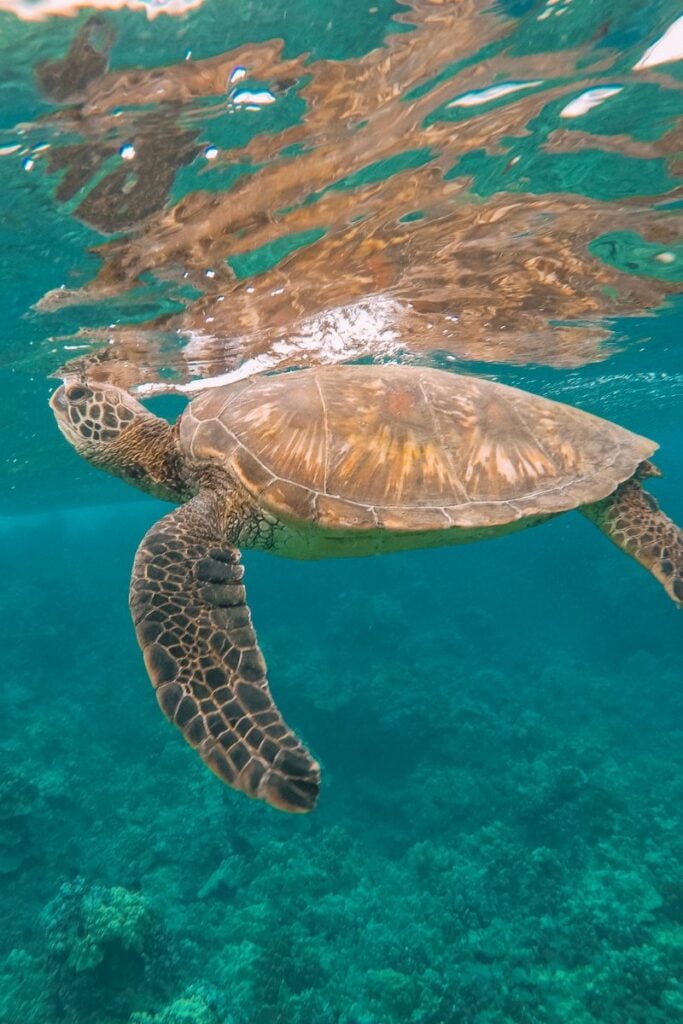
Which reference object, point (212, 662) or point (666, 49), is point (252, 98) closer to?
point (666, 49)

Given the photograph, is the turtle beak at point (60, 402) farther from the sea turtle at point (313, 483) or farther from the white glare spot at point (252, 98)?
the white glare spot at point (252, 98)

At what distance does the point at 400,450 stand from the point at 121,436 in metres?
3.03

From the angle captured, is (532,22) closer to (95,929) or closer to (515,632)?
(95,929)

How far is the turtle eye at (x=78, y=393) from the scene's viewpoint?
6.16 m

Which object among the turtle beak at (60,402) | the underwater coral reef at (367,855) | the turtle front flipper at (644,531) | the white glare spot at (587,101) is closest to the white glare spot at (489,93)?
the white glare spot at (587,101)

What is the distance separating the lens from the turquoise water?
5.09m

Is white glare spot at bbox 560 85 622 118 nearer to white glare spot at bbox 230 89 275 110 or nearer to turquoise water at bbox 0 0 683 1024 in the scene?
turquoise water at bbox 0 0 683 1024

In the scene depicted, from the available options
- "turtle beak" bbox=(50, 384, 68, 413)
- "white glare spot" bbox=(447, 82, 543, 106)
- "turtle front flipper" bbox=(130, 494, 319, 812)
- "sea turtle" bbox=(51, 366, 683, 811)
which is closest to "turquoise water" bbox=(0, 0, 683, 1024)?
"white glare spot" bbox=(447, 82, 543, 106)

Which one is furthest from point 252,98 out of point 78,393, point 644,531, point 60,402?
point 644,531

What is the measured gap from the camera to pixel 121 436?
5.89 metres

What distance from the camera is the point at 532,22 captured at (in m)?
4.77

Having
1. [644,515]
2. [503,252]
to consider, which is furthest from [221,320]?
[644,515]

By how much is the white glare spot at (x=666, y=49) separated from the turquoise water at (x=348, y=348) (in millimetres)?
82

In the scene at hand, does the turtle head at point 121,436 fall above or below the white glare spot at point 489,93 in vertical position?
below
